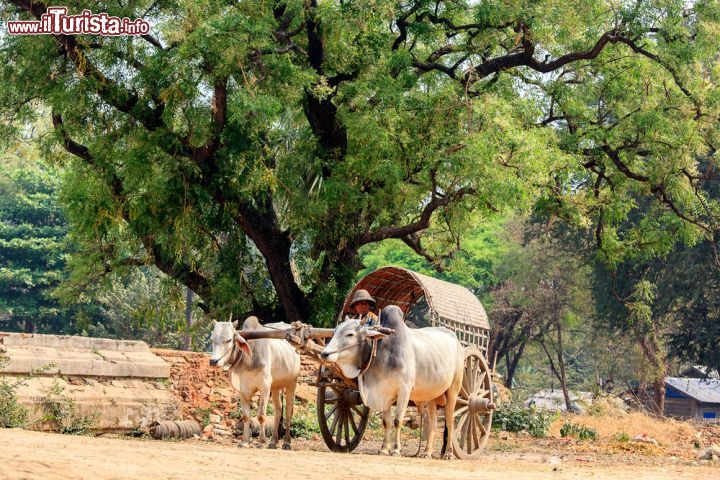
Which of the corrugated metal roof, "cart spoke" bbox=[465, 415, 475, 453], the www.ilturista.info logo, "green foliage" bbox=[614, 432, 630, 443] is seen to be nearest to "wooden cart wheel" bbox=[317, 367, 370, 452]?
"cart spoke" bbox=[465, 415, 475, 453]

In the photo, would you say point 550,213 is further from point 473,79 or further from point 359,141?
point 359,141

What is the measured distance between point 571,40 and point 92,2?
9103 millimetres

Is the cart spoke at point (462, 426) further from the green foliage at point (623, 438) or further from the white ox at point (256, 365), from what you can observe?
the green foliage at point (623, 438)

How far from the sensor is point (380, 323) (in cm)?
1182

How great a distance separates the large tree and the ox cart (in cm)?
362

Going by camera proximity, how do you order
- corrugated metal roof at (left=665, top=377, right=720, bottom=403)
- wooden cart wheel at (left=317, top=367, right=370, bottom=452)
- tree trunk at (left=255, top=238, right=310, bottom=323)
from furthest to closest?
1. corrugated metal roof at (left=665, top=377, right=720, bottom=403)
2. tree trunk at (left=255, top=238, right=310, bottom=323)
3. wooden cart wheel at (left=317, top=367, right=370, bottom=452)

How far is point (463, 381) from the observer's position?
43.8ft

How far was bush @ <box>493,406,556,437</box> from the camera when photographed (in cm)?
2114

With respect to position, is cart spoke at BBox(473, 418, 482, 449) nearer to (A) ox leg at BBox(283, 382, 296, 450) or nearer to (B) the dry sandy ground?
(B) the dry sandy ground

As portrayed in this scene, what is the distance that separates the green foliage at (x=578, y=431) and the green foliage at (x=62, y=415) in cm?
1115

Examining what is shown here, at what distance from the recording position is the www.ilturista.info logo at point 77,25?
56.7ft

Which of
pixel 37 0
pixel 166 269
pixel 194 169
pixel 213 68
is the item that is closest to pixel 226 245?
pixel 166 269

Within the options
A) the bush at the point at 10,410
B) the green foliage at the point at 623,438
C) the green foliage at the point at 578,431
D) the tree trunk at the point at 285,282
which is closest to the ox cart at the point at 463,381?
the bush at the point at 10,410

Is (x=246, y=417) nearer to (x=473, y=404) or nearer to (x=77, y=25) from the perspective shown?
(x=473, y=404)
